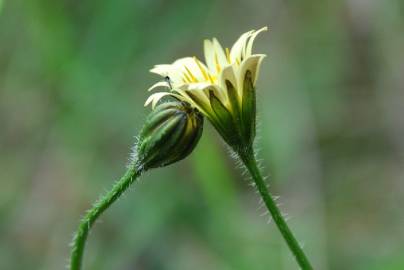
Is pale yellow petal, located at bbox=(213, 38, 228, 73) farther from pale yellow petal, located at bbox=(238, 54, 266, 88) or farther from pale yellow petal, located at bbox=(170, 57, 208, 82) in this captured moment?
pale yellow petal, located at bbox=(238, 54, 266, 88)

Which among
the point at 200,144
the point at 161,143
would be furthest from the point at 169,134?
the point at 200,144

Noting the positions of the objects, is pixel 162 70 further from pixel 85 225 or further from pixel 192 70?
pixel 85 225

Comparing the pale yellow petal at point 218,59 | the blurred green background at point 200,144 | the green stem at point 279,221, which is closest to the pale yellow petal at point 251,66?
the pale yellow petal at point 218,59

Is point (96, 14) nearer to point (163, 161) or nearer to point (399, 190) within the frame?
point (399, 190)

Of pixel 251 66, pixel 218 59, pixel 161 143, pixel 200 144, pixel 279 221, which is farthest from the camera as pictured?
pixel 200 144

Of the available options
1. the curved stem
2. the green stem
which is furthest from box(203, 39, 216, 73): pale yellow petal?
the curved stem

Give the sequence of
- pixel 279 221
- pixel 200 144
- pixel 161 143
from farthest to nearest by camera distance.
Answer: pixel 200 144 → pixel 161 143 → pixel 279 221
